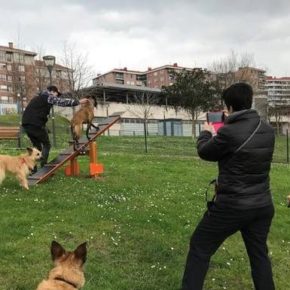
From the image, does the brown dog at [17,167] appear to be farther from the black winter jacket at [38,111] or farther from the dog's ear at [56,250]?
the dog's ear at [56,250]

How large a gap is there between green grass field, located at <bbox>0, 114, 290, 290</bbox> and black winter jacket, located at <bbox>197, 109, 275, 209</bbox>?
2.04m

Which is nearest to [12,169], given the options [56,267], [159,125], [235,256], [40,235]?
[40,235]

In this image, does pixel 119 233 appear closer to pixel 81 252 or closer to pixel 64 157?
pixel 81 252

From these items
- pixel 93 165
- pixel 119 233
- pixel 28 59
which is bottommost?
pixel 119 233

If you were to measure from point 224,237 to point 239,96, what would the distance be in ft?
4.74

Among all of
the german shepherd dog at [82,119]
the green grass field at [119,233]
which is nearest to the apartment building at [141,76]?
the german shepherd dog at [82,119]

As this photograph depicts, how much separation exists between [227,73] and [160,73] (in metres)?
80.7

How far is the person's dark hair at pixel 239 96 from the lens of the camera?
16.6 feet

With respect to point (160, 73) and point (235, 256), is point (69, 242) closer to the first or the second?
point (235, 256)

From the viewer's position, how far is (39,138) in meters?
12.2

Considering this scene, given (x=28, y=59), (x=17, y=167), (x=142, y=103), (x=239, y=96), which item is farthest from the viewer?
(x=142, y=103)

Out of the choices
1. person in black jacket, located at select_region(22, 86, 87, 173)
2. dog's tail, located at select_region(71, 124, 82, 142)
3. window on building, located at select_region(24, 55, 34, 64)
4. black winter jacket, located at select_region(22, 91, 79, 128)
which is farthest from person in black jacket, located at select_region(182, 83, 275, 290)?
window on building, located at select_region(24, 55, 34, 64)

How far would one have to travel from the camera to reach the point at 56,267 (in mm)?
4391

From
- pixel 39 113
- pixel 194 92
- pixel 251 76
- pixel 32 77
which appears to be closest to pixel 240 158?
pixel 39 113
